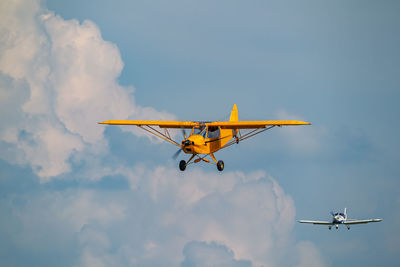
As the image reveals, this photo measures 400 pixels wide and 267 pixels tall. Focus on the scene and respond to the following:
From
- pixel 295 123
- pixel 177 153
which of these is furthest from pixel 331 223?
pixel 177 153

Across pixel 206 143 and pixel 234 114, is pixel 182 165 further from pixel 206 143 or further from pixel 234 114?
pixel 234 114

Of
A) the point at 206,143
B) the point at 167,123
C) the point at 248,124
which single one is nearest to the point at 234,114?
the point at 167,123

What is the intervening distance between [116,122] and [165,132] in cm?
574

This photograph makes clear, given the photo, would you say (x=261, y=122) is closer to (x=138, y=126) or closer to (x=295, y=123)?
(x=295, y=123)

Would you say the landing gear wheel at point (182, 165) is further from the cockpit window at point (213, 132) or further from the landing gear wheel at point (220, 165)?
the cockpit window at point (213, 132)

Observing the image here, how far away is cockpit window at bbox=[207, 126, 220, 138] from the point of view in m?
57.4

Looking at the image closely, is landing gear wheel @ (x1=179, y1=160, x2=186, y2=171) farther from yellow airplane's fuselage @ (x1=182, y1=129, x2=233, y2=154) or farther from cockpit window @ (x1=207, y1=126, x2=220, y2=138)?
cockpit window @ (x1=207, y1=126, x2=220, y2=138)

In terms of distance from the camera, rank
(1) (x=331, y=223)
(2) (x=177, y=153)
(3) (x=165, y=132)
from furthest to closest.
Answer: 1. (1) (x=331, y=223)
2. (3) (x=165, y=132)
3. (2) (x=177, y=153)

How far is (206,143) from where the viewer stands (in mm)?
56188

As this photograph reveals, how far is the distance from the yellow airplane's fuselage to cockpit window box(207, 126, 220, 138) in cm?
31

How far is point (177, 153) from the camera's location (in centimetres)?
5472

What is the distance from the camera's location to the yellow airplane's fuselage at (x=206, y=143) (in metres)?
53.5

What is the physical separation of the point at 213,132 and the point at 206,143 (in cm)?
207

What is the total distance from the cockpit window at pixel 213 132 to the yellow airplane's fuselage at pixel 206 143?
0.31 m
